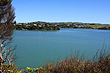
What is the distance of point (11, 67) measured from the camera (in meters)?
5.43

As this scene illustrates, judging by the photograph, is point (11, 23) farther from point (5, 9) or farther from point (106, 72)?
point (106, 72)

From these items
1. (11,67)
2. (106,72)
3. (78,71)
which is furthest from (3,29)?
(106,72)

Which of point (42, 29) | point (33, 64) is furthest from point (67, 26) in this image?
point (33, 64)

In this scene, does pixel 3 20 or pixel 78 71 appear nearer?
pixel 78 71

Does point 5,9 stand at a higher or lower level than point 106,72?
higher

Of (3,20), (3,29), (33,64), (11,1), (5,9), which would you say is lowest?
(33,64)

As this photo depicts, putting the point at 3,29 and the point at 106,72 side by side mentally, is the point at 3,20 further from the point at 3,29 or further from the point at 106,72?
the point at 106,72

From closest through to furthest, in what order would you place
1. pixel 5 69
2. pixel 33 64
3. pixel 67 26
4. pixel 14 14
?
pixel 5 69 → pixel 14 14 → pixel 33 64 → pixel 67 26

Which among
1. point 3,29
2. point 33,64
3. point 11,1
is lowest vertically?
point 33,64

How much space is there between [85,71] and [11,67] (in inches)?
125

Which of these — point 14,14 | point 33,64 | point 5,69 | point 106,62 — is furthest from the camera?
point 33,64

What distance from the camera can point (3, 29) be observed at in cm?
505

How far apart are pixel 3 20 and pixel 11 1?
3.00 ft

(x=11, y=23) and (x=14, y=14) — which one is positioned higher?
(x=14, y=14)
